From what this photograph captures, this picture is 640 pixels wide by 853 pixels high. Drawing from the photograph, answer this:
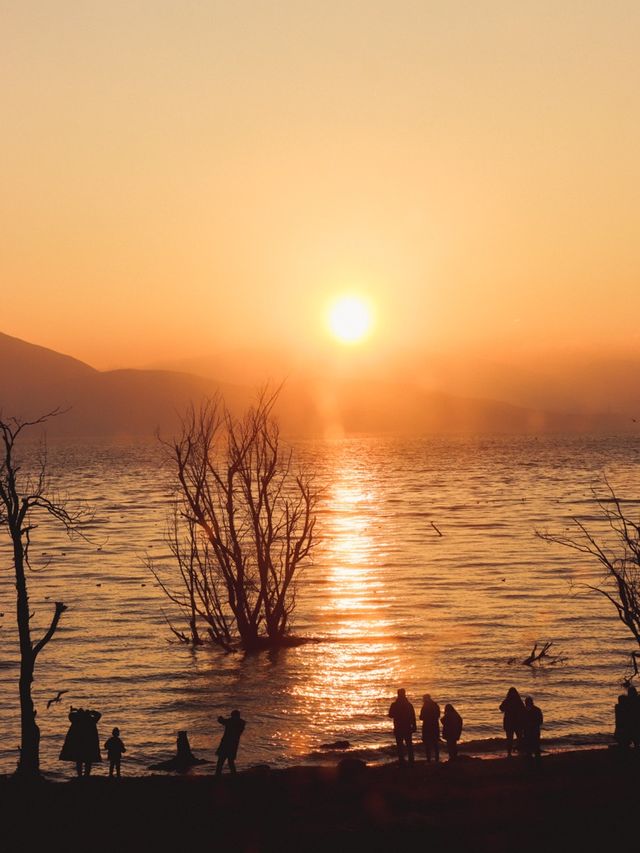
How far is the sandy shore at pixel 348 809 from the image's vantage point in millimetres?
18453

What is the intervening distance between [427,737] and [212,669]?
17.7 meters

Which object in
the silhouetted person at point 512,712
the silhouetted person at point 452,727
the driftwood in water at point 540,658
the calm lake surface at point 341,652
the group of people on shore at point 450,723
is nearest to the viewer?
the group of people on shore at point 450,723

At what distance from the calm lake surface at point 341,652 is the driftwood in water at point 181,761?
0.49 m

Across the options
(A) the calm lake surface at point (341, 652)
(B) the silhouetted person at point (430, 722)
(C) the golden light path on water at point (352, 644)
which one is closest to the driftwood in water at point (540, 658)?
(A) the calm lake surface at point (341, 652)

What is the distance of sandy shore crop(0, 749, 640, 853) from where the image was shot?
18.5m

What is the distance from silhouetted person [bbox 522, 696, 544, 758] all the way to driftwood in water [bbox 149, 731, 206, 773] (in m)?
9.89

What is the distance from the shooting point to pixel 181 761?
28625 mm

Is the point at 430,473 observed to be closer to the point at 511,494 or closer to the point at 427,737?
the point at 511,494

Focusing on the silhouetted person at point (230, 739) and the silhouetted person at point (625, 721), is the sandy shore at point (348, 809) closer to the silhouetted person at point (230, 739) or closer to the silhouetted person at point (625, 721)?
the silhouetted person at point (625, 721)

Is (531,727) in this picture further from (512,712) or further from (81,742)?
(81,742)

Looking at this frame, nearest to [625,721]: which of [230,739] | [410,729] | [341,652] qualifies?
[410,729]

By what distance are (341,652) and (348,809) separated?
2420cm

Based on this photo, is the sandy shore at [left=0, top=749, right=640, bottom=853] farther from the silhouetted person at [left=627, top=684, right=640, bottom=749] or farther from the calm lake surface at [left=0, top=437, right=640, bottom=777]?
the calm lake surface at [left=0, top=437, right=640, bottom=777]

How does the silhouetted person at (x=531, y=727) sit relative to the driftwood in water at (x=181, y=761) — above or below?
above
